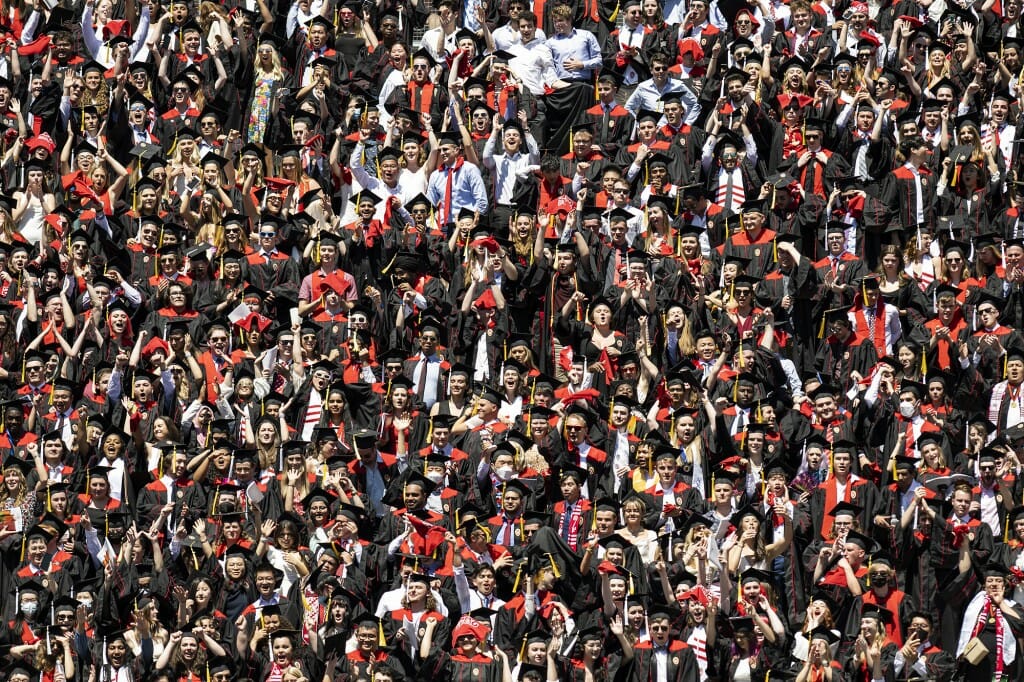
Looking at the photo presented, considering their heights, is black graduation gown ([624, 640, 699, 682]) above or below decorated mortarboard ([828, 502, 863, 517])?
below

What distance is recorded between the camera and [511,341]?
76.9 ft

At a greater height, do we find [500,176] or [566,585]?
[500,176]

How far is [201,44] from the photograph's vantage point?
85.6 ft

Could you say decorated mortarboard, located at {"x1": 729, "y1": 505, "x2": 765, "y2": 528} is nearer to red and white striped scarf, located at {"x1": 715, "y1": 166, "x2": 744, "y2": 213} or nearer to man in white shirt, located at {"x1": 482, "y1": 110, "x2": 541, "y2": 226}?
red and white striped scarf, located at {"x1": 715, "y1": 166, "x2": 744, "y2": 213}

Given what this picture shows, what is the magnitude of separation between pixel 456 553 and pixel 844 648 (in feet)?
8.91

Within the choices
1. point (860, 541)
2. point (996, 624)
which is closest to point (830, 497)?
point (860, 541)

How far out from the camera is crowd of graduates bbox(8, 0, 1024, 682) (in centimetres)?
2147

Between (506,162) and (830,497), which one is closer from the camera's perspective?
(830,497)

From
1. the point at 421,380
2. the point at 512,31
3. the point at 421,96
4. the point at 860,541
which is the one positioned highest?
the point at 512,31

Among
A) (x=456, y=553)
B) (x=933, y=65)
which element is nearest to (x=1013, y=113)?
(x=933, y=65)

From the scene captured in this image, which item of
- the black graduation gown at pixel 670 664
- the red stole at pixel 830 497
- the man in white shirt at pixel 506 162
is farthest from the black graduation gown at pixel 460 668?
the man in white shirt at pixel 506 162

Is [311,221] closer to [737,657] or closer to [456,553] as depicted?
[456,553]

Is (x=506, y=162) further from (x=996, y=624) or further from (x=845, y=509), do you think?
(x=996, y=624)

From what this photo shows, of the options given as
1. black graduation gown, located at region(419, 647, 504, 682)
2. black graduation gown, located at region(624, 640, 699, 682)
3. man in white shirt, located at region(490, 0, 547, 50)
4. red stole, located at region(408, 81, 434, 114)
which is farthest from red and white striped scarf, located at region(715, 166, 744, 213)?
black graduation gown, located at region(419, 647, 504, 682)
